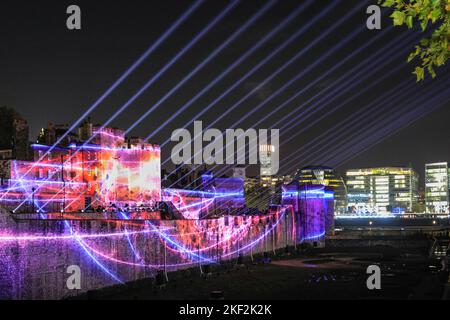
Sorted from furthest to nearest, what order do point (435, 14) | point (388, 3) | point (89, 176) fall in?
1. point (89, 176)
2. point (388, 3)
3. point (435, 14)

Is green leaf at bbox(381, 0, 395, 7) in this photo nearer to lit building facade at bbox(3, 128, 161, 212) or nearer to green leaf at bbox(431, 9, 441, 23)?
green leaf at bbox(431, 9, 441, 23)

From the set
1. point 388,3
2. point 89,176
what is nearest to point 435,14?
point 388,3

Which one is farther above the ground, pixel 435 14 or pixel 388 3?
pixel 388 3

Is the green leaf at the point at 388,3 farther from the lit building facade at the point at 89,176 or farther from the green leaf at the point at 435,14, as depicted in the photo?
the lit building facade at the point at 89,176

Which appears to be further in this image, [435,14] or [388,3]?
[388,3]

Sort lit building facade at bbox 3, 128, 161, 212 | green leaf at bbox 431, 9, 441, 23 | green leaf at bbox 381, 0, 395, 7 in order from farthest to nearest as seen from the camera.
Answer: lit building facade at bbox 3, 128, 161, 212
green leaf at bbox 381, 0, 395, 7
green leaf at bbox 431, 9, 441, 23

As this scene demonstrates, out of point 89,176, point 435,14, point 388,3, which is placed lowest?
point 89,176

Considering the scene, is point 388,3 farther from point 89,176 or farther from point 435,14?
point 89,176

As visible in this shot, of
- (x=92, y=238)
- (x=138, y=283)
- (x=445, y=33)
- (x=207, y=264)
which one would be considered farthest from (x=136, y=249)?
(x=445, y=33)

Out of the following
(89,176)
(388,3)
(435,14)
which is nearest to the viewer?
(435,14)

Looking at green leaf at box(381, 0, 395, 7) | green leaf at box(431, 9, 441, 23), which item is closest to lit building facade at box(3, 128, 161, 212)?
green leaf at box(381, 0, 395, 7)

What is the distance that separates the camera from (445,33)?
9258 mm
